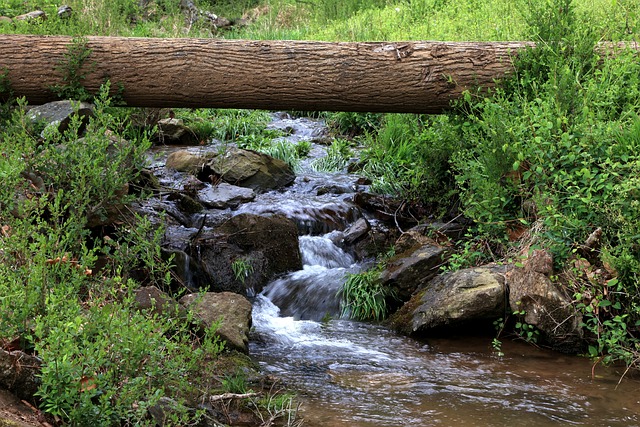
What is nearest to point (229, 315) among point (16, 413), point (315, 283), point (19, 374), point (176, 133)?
point (315, 283)

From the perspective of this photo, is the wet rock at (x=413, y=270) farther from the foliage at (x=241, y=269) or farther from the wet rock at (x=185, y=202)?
the wet rock at (x=185, y=202)

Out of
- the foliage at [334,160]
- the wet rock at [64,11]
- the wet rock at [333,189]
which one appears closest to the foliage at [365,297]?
the wet rock at [333,189]

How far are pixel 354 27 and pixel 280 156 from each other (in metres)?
4.58

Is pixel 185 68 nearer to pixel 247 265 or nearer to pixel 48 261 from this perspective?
pixel 247 265

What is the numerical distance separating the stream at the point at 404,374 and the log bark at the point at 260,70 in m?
1.82

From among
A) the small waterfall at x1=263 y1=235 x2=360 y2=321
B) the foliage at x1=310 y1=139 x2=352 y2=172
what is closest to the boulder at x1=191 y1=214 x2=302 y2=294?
the small waterfall at x1=263 y1=235 x2=360 y2=321

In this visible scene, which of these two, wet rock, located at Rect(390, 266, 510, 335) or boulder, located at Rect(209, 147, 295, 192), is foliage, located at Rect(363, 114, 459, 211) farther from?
wet rock, located at Rect(390, 266, 510, 335)

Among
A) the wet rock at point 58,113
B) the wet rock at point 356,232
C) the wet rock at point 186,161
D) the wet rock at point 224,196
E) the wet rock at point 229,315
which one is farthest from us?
the wet rock at point 186,161

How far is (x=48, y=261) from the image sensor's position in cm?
421

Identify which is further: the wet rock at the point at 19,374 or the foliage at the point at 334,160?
the foliage at the point at 334,160

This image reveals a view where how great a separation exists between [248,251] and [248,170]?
2150 millimetres

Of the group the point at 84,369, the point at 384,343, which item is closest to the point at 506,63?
the point at 384,343

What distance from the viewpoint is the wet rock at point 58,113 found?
6.43 metres

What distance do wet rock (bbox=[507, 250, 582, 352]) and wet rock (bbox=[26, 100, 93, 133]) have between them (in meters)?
4.08
